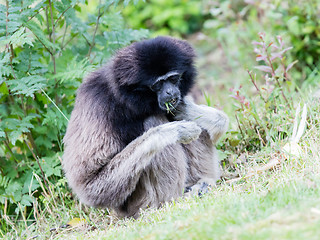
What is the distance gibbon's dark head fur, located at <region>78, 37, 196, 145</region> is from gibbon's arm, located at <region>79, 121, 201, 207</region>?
326mm

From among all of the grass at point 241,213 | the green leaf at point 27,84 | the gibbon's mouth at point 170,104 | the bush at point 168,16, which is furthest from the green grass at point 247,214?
the bush at point 168,16

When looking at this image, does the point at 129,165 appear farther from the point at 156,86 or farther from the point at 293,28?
the point at 293,28

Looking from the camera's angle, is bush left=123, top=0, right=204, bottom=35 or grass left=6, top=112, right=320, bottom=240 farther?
bush left=123, top=0, right=204, bottom=35

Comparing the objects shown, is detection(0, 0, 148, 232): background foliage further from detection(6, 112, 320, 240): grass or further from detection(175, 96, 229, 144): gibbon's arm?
detection(175, 96, 229, 144): gibbon's arm

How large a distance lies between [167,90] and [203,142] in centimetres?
115

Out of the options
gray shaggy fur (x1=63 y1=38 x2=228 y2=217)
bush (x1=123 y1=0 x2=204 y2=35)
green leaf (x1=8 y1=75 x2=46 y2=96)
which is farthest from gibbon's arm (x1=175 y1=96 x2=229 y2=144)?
bush (x1=123 y1=0 x2=204 y2=35)

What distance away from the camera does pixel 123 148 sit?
557 centimetres

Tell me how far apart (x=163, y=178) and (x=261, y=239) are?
2439 millimetres

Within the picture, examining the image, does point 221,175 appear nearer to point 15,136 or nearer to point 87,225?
point 87,225

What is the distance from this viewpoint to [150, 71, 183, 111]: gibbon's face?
17.9 ft

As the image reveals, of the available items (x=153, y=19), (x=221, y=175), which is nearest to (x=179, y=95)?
(x=221, y=175)

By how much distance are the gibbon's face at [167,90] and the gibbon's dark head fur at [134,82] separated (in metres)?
0.05

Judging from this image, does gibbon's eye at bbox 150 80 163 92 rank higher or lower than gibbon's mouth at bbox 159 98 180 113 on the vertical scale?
higher

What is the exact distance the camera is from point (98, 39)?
23.5 ft
